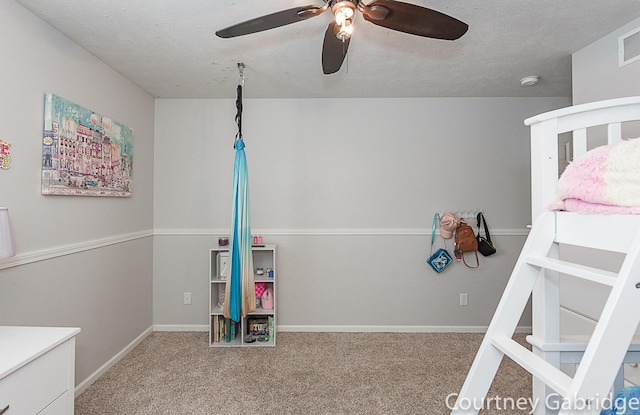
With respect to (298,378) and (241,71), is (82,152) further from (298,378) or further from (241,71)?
(298,378)

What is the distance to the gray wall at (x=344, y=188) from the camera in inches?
131

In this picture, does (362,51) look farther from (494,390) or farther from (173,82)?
(494,390)

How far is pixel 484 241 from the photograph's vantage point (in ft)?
10.8

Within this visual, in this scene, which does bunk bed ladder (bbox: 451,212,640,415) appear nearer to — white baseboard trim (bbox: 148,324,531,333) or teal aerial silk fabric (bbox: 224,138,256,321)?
teal aerial silk fabric (bbox: 224,138,256,321)

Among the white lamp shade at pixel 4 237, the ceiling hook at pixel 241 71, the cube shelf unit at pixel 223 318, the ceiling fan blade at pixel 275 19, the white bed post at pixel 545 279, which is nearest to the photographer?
the white bed post at pixel 545 279

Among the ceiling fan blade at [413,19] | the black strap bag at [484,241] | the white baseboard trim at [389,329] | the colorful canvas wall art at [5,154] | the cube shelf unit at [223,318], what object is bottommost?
the white baseboard trim at [389,329]

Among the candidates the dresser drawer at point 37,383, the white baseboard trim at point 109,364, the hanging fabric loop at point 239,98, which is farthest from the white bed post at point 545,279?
the white baseboard trim at point 109,364

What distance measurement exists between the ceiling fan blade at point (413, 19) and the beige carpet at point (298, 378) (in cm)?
211

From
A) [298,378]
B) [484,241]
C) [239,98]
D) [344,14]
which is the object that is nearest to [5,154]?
[239,98]

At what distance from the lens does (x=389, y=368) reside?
2.55m

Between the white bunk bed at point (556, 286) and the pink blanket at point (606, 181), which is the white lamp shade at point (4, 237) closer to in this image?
the white bunk bed at point (556, 286)

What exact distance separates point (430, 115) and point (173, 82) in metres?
2.44

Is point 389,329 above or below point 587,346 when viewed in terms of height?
below

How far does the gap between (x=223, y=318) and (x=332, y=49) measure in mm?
2452
